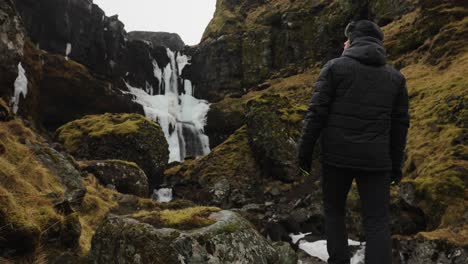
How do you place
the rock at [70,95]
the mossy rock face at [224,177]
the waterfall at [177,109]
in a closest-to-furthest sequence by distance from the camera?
the mossy rock face at [224,177]
the rock at [70,95]
the waterfall at [177,109]

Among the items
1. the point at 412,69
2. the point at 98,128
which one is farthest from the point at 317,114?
the point at 412,69

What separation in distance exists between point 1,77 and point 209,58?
5812 cm

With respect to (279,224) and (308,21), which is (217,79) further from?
(279,224)

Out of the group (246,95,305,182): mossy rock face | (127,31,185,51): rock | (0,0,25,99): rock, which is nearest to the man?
(0,0,25,99): rock

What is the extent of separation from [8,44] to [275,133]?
17893 millimetres

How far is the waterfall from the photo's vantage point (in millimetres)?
47344

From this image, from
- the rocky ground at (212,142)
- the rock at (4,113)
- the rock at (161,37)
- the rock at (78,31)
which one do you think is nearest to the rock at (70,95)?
the rocky ground at (212,142)

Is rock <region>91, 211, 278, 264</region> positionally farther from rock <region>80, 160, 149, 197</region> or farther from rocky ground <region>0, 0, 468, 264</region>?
rock <region>80, 160, 149, 197</region>

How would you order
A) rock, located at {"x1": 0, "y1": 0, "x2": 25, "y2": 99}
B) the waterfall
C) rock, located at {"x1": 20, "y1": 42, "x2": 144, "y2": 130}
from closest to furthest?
rock, located at {"x1": 0, "y1": 0, "x2": 25, "y2": 99} → rock, located at {"x1": 20, "y1": 42, "x2": 144, "y2": 130} → the waterfall

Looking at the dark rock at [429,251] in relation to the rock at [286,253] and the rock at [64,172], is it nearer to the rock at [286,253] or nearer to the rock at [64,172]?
the rock at [286,253]

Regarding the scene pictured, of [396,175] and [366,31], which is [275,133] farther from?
[366,31]

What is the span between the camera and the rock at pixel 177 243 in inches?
217

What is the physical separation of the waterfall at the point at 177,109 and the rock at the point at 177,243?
3778 centimetres

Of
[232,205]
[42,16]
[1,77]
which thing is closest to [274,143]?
[232,205]
